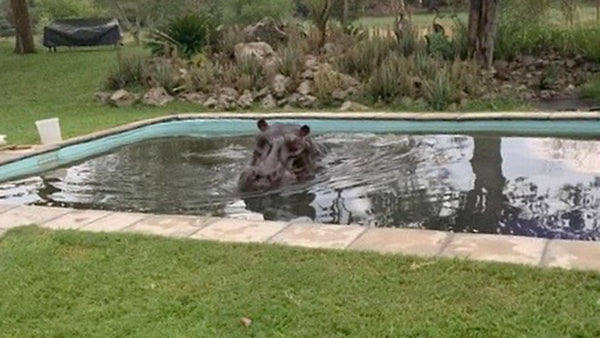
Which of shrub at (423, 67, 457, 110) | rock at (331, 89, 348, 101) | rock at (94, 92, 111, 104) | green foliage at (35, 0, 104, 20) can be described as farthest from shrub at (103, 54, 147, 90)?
green foliage at (35, 0, 104, 20)

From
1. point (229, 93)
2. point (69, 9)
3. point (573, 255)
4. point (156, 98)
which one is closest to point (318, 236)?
point (573, 255)

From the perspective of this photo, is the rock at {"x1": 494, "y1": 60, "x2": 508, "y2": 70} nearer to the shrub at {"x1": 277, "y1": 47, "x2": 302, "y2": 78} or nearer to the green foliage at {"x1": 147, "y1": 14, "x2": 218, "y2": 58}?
the shrub at {"x1": 277, "y1": 47, "x2": 302, "y2": 78}

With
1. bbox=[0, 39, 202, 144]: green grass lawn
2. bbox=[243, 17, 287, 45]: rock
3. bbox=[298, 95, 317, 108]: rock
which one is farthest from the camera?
bbox=[243, 17, 287, 45]: rock

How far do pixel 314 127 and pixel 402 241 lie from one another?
622 cm

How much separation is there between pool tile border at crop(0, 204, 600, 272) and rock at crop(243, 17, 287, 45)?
10.7 metres

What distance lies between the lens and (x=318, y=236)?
453 cm

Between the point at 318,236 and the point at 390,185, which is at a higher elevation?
the point at 318,236

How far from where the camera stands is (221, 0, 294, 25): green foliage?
22.5 m

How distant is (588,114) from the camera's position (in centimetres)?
933

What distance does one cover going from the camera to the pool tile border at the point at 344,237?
13.1 ft

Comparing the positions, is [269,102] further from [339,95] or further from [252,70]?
[339,95]

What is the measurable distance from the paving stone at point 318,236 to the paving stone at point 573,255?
120 centimetres

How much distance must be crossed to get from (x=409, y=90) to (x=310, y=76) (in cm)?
203

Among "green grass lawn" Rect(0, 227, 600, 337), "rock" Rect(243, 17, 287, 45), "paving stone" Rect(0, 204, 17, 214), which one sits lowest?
"paving stone" Rect(0, 204, 17, 214)
